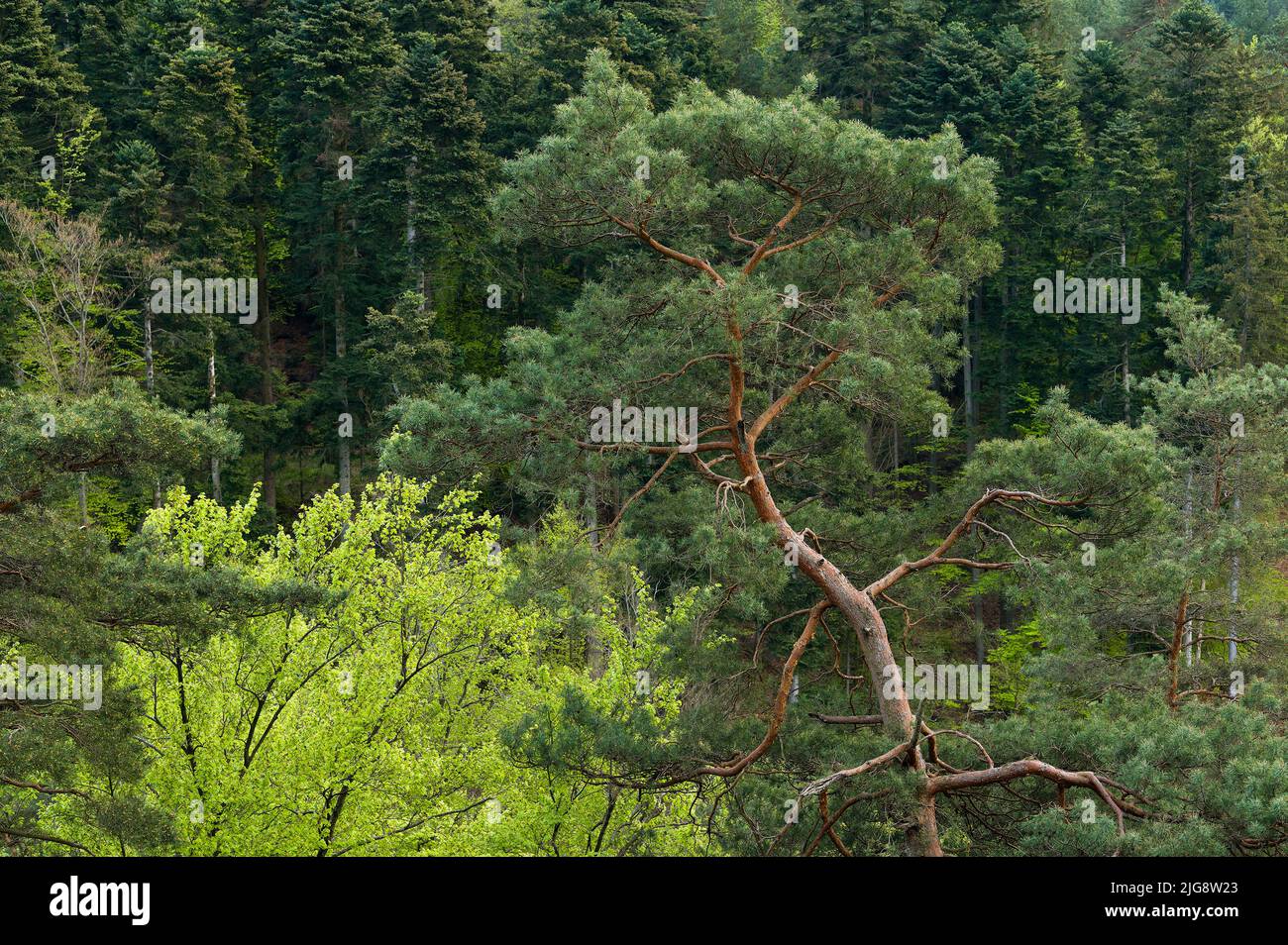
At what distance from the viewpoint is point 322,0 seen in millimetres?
40562

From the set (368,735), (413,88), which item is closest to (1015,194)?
(413,88)

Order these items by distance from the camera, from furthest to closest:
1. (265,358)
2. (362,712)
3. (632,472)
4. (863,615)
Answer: (265,358), (362,712), (632,472), (863,615)

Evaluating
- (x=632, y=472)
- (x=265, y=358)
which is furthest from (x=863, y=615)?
(x=265, y=358)

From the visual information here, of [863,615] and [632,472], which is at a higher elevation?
[632,472]

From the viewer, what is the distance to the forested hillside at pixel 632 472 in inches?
513

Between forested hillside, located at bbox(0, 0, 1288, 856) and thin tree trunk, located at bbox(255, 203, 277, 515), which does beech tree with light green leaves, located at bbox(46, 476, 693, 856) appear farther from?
thin tree trunk, located at bbox(255, 203, 277, 515)

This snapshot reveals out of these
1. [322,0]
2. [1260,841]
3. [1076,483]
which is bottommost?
[1260,841]

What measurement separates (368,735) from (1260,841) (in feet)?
43.5

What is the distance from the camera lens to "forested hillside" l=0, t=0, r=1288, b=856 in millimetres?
13039

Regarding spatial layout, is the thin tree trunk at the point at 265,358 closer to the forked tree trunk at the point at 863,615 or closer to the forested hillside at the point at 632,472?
the forested hillside at the point at 632,472

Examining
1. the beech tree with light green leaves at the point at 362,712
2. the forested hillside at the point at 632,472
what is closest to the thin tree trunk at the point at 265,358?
the forested hillside at the point at 632,472

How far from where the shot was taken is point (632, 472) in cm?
1903

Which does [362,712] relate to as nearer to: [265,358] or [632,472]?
[632,472]
